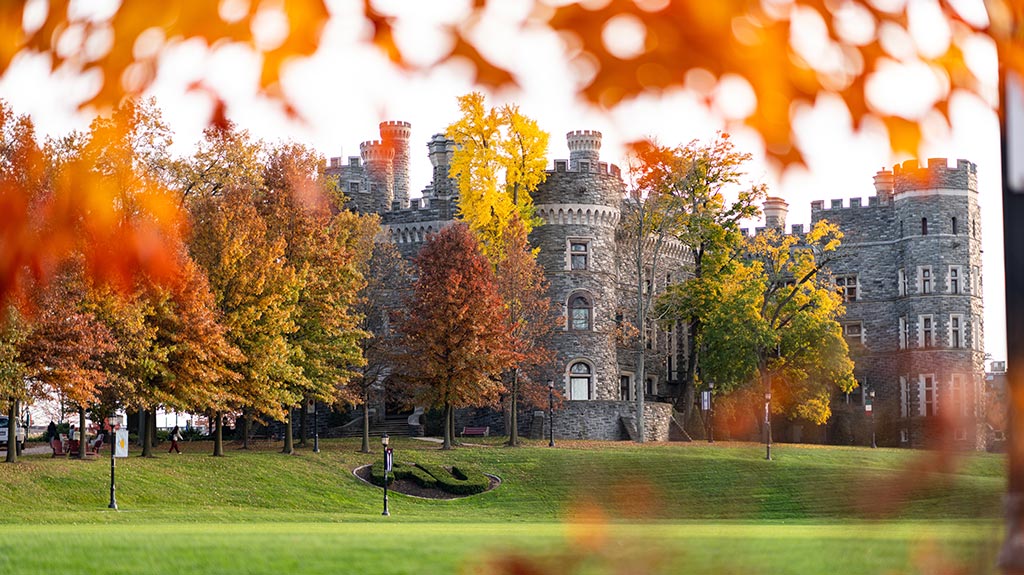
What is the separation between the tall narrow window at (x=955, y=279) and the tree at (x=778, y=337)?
7854 millimetres

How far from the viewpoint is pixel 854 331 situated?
2461 inches

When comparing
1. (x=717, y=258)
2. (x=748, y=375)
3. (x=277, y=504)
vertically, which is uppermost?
(x=717, y=258)

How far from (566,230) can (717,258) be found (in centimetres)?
572

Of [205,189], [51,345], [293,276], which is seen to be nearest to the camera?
[51,345]

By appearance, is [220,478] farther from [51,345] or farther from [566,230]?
[566,230]

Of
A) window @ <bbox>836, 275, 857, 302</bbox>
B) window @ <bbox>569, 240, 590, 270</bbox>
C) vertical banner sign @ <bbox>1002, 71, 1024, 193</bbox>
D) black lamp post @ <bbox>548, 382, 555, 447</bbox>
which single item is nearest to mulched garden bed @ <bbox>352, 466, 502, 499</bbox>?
black lamp post @ <bbox>548, 382, 555, 447</bbox>

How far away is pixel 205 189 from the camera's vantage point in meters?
43.8

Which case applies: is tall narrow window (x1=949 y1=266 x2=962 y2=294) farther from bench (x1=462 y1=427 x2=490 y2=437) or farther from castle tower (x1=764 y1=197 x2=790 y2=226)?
bench (x1=462 y1=427 x2=490 y2=437)

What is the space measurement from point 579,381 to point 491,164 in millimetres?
8748

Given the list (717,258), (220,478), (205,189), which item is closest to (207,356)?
(220,478)

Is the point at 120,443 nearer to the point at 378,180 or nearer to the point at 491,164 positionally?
the point at 491,164

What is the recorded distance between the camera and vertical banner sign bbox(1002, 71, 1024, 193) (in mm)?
4172

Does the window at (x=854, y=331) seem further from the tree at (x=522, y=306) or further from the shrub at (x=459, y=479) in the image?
the shrub at (x=459, y=479)

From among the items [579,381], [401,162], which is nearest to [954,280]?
[579,381]
